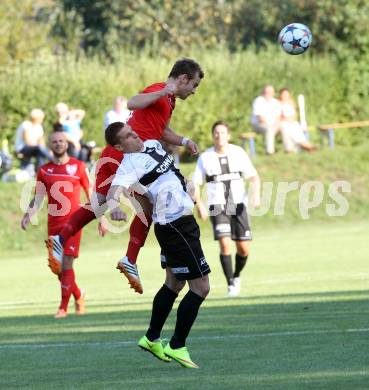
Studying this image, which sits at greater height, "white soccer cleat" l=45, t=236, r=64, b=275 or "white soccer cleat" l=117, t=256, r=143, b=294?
→ "white soccer cleat" l=117, t=256, r=143, b=294

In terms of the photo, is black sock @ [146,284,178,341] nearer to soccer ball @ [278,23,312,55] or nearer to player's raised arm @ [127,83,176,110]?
player's raised arm @ [127,83,176,110]

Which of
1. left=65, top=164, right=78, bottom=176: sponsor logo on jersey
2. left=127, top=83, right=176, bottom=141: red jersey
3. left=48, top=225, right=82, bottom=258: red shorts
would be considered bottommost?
left=48, top=225, right=82, bottom=258: red shorts

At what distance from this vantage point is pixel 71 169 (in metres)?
15.4

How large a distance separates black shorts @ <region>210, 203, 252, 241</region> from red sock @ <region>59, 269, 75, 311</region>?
2575 mm

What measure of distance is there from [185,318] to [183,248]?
0.53 metres

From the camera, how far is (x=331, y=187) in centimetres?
3188

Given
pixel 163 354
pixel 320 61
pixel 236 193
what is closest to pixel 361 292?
pixel 236 193

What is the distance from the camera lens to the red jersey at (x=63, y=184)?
15094mm

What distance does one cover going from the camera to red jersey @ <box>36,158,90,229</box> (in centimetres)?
1509

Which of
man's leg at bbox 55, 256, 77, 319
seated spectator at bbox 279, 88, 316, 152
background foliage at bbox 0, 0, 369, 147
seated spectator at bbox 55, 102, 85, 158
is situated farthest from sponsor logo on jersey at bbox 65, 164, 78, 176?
background foliage at bbox 0, 0, 369, 147

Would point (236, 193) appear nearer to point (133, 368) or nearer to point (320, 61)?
point (133, 368)

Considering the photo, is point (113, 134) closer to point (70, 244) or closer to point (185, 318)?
point (185, 318)

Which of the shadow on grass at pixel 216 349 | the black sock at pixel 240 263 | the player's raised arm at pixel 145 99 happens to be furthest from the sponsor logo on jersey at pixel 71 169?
the player's raised arm at pixel 145 99

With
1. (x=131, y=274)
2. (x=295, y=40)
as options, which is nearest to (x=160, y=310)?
(x=131, y=274)
